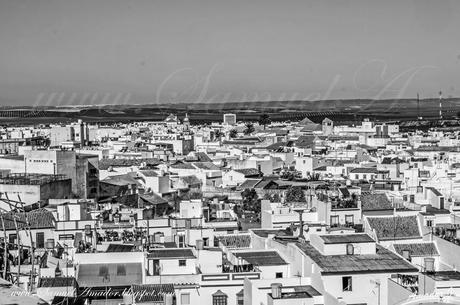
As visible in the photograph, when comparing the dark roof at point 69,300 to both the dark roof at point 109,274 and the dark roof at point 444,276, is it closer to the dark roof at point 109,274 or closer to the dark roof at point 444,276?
the dark roof at point 109,274

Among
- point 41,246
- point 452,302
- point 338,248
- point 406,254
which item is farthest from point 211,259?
point 452,302

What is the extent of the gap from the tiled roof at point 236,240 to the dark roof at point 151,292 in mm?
4389

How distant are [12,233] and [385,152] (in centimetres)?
3390

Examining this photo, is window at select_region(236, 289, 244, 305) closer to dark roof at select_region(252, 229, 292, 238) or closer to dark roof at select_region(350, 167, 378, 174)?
dark roof at select_region(252, 229, 292, 238)

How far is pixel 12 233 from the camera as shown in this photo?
17484 mm

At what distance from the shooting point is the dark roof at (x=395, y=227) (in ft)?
52.7

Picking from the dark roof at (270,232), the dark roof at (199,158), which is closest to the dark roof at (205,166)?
the dark roof at (199,158)

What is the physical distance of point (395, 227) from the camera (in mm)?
16297

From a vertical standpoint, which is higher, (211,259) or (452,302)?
(452,302)

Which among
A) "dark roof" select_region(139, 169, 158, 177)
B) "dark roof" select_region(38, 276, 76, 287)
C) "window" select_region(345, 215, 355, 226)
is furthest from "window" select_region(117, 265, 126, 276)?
"dark roof" select_region(139, 169, 158, 177)

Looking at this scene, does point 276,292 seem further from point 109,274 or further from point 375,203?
point 375,203

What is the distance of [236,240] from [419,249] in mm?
3735

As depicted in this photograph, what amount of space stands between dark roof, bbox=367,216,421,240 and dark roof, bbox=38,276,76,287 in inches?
251

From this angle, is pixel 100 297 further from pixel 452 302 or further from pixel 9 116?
pixel 9 116
